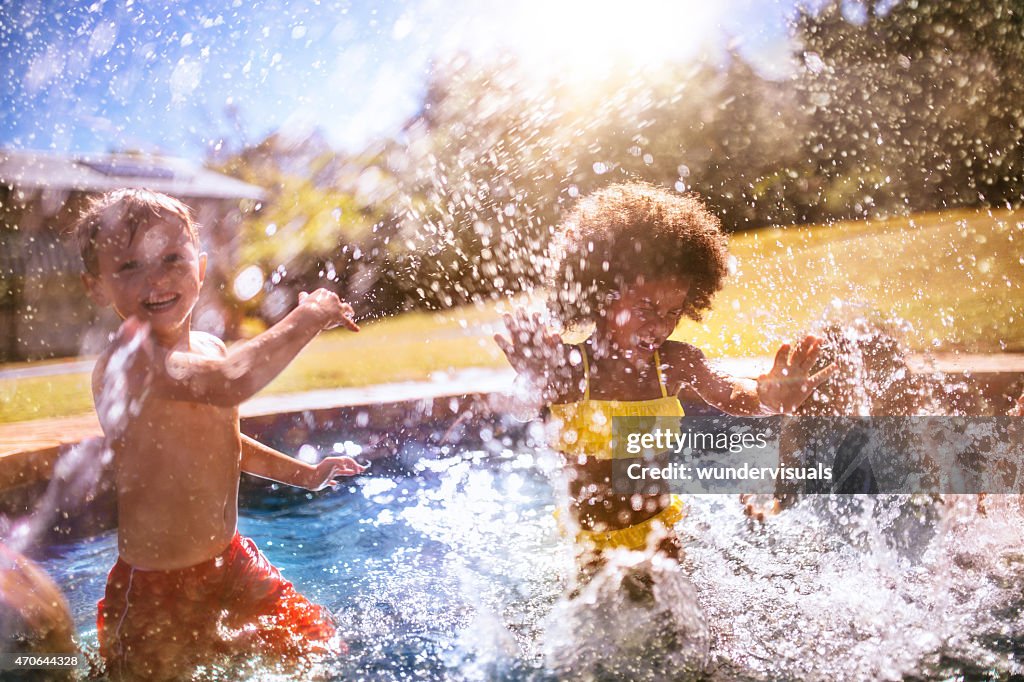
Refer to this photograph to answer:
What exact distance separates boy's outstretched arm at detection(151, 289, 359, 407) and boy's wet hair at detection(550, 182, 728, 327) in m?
0.54

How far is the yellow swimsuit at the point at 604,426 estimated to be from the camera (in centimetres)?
153

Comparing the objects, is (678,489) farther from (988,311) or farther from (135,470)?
(988,311)

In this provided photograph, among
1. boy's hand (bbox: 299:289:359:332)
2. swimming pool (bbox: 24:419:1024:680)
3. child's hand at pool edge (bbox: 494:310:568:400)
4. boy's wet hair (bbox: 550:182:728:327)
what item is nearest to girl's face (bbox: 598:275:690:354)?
boy's wet hair (bbox: 550:182:728:327)

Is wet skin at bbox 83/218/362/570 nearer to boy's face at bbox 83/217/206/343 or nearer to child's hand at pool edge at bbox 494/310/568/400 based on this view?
boy's face at bbox 83/217/206/343

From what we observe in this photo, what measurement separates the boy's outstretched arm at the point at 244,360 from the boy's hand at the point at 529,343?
1.07 feet

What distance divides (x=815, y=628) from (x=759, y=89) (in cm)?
140

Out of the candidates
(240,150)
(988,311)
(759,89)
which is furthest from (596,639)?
(988,311)

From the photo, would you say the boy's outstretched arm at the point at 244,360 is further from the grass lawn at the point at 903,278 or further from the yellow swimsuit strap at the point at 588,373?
the grass lawn at the point at 903,278

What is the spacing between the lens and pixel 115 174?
1.36 meters

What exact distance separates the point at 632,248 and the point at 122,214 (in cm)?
93

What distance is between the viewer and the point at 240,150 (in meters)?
1.54

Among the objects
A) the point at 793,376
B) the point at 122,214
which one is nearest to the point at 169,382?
the point at 122,214

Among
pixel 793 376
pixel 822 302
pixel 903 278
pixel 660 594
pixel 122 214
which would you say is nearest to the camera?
pixel 122 214

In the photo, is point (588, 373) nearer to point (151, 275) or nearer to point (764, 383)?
point (764, 383)
